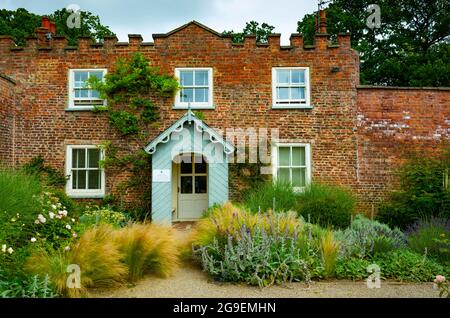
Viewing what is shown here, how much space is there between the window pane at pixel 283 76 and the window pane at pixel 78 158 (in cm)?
781

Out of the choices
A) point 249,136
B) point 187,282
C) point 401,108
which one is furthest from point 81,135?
point 401,108

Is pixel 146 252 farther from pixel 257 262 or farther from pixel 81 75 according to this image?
pixel 81 75

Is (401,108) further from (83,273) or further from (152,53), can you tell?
(83,273)

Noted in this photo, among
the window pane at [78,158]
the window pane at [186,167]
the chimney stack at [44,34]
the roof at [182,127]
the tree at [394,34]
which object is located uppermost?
the tree at [394,34]

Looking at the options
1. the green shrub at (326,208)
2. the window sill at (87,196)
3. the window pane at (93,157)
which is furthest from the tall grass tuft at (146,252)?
the window pane at (93,157)

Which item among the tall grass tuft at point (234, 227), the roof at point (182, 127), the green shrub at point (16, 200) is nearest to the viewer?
the green shrub at point (16, 200)

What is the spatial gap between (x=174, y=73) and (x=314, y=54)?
5320 millimetres

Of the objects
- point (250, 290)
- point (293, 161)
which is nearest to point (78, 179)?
point (293, 161)

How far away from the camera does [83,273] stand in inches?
204

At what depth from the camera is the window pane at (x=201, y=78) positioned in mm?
13172

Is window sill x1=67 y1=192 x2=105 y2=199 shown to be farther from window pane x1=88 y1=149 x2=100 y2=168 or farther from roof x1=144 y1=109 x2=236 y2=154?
roof x1=144 y1=109 x2=236 y2=154

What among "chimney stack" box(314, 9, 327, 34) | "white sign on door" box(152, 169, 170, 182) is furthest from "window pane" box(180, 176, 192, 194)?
"chimney stack" box(314, 9, 327, 34)

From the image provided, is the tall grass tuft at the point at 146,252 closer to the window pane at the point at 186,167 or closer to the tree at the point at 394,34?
the window pane at the point at 186,167

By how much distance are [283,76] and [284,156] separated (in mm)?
3030
